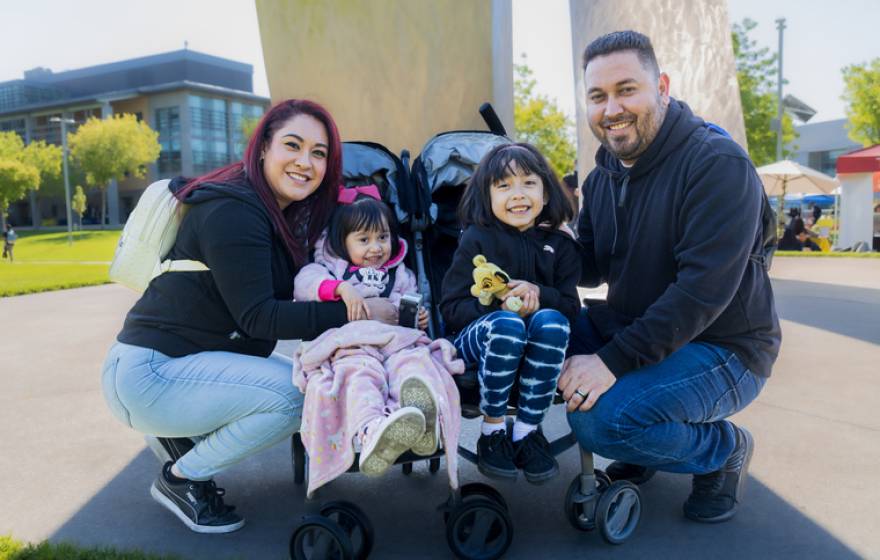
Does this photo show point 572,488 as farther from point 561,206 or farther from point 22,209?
point 22,209

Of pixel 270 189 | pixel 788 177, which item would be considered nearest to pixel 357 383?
pixel 270 189

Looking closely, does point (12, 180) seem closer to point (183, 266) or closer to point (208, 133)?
point (208, 133)

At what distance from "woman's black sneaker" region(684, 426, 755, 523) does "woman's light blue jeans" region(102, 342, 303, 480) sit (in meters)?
1.60

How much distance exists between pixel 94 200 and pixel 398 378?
6714cm

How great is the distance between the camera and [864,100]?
29125mm

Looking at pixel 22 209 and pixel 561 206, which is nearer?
pixel 561 206

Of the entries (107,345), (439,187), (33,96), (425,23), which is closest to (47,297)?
(107,345)

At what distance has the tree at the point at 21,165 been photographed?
42844mm

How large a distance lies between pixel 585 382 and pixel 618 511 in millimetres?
526

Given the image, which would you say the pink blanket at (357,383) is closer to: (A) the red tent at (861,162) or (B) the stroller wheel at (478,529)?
(B) the stroller wheel at (478,529)

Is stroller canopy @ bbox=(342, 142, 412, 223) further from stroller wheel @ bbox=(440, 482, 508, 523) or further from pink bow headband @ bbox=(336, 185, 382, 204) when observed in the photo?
stroller wheel @ bbox=(440, 482, 508, 523)

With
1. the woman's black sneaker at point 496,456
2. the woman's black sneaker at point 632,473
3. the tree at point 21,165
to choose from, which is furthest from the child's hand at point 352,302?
the tree at point 21,165

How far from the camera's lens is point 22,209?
65.6 metres

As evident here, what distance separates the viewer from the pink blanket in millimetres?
2131
